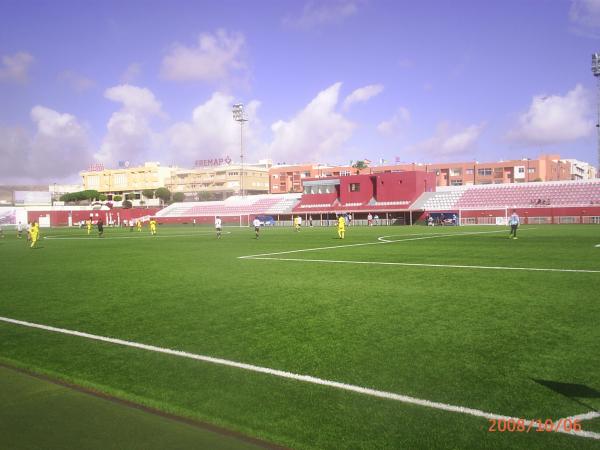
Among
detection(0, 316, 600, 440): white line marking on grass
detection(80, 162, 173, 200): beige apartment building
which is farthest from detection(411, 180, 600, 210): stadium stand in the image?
detection(80, 162, 173, 200): beige apartment building

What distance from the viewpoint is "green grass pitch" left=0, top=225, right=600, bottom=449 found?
14.3 feet

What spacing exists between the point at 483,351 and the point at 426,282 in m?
5.82

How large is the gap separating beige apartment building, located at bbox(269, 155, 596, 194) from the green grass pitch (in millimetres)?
83656

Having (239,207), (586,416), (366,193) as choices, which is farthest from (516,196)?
(586,416)

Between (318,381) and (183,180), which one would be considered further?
(183,180)

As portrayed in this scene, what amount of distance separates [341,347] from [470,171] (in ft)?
375

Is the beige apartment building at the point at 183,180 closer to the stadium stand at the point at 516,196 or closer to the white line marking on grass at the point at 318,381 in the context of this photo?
the stadium stand at the point at 516,196

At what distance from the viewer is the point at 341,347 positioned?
259 inches

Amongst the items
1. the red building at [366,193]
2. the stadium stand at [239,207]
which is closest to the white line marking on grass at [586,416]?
the red building at [366,193]

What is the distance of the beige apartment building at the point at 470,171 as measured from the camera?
106 meters

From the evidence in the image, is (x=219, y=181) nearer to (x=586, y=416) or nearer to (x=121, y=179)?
(x=121, y=179)

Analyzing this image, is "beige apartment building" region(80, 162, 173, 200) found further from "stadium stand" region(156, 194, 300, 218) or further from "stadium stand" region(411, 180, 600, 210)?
"stadium stand" region(411, 180, 600, 210)

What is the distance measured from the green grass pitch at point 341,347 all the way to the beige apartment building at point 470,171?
274 ft
